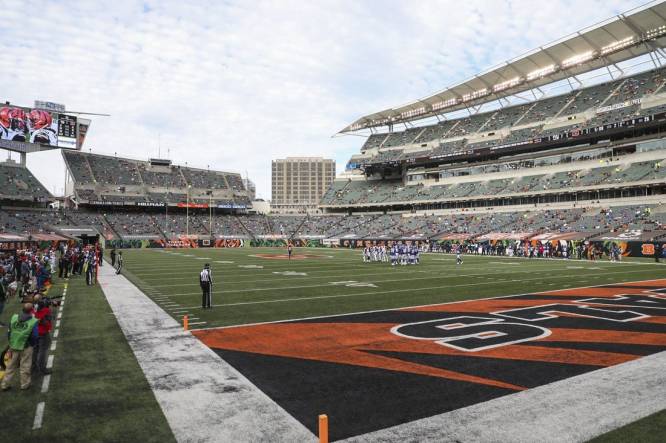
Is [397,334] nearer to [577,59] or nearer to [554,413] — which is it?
[554,413]

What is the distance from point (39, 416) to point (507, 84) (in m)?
64.0

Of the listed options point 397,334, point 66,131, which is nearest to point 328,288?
point 397,334

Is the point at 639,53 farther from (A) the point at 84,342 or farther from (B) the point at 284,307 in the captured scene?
(A) the point at 84,342

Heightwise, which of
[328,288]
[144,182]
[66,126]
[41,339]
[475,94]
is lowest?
[328,288]

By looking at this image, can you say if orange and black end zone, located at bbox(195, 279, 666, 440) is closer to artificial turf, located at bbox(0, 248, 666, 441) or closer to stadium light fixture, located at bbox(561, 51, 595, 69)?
artificial turf, located at bbox(0, 248, 666, 441)

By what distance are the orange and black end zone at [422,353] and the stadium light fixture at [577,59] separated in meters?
45.8

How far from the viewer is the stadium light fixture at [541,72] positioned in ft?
179

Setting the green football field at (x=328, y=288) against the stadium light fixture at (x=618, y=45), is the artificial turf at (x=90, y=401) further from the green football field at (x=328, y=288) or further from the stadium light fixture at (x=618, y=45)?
the stadium light fixture at (x=618, y=45)

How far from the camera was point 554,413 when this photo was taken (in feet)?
19.6

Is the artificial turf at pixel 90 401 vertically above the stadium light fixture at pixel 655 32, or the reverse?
the stadium light fixture at pixel 655 32

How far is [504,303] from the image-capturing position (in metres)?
14.9

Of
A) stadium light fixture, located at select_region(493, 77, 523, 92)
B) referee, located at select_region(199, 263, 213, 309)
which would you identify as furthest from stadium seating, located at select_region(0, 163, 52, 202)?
stadium light fixture, located at select_region(493, 77, 523, 92)

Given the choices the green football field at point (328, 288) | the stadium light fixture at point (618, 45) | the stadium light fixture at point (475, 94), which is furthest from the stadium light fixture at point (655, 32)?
the green football field at point (328, 288)

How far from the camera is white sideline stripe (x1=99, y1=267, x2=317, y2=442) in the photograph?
217 inches
